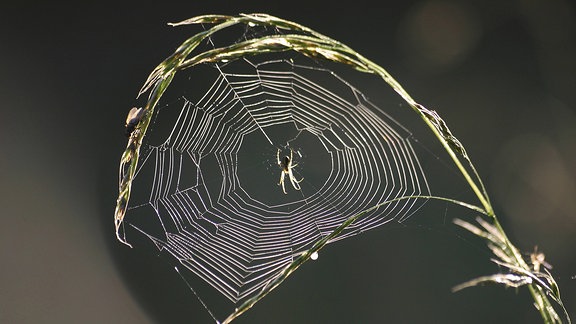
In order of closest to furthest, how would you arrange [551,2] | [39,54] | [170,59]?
[170,59], [551,2], [39,54]

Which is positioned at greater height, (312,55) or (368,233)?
(312,55)

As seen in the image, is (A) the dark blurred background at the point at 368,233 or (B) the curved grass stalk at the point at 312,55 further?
(A) the dark blurred background at the point at 368,233

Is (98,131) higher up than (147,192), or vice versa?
(98,131)

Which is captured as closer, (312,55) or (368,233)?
(312,55)

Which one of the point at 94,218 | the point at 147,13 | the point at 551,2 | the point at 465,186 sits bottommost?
the point at 465,186

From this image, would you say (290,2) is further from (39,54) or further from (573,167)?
(573,167)

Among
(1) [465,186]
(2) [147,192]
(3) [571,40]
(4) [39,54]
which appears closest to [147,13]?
(4) [39,54]

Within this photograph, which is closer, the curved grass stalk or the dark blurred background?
the curved grass stalk

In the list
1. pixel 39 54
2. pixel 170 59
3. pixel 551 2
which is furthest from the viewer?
pixel 39 54
